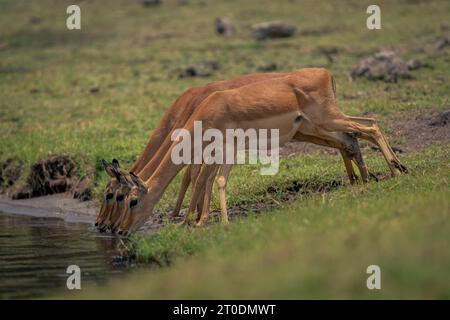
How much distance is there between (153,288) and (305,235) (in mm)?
1466

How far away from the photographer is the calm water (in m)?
9.26

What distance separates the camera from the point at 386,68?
18203 millimetres

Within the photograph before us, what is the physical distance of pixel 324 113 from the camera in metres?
11.9

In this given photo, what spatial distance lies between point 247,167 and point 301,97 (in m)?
2.49

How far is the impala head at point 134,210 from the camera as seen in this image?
36.8 ft

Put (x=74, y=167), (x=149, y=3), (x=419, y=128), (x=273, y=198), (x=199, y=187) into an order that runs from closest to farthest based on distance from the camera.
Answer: (x=199, y=187), (x=273, y=198), (x=419, y=128), (x=74, y=167), (x=149, y=3)

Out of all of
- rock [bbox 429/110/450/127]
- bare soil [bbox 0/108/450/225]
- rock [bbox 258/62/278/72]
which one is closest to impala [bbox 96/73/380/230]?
bare soil [bbox 0/108/450/225]

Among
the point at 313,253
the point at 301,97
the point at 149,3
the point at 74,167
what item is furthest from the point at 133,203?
the point at 149,3

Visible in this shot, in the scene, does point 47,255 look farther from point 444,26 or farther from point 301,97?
point 444,26

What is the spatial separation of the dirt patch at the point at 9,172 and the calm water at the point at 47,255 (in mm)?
1701

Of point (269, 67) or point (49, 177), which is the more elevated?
point (269, 67)

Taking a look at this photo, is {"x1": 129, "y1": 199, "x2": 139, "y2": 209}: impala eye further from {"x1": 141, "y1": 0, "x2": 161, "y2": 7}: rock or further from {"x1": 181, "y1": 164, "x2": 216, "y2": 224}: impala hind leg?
{"x1": 141, "y1": 0, "x2": 161, "y2": 7}: rock

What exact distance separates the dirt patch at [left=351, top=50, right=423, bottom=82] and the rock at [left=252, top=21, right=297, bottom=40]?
6.20 m
